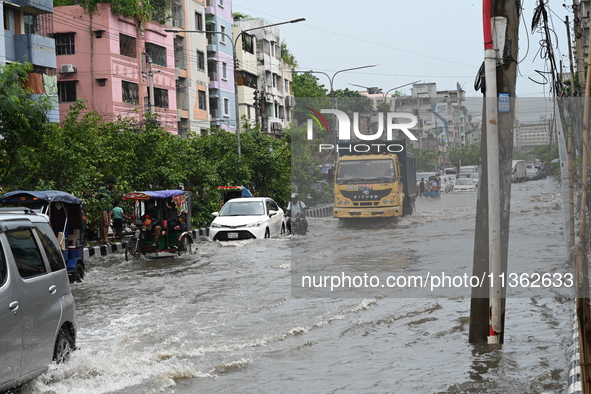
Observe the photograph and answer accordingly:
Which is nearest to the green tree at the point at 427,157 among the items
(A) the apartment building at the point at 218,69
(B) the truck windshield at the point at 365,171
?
(B) the truck windshield at the point at 365,171

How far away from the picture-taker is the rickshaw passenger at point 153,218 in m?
17.8

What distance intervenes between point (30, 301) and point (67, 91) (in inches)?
1275

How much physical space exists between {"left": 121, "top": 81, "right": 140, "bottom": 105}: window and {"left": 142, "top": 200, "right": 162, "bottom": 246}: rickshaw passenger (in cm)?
2035

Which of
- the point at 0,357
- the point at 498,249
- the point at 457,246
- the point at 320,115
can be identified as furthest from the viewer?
the point at 457,246

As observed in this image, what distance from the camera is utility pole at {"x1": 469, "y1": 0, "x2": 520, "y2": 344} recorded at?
6.98m

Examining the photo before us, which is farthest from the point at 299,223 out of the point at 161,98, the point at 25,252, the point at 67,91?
the point at 161,98

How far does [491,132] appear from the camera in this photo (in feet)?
23.0

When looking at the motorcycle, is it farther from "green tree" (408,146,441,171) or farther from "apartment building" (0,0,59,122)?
"apartment building" (0,0,59,122)

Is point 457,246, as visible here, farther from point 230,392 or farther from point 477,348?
point 230,392

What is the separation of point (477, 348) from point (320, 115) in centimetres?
518

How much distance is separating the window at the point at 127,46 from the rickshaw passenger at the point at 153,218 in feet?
70.2

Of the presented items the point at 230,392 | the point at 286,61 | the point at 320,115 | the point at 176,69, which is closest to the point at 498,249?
the point at 230,392

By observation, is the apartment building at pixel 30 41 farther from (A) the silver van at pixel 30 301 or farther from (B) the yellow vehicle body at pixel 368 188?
(A) the silver van at pixel 30 301

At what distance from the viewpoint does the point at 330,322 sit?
31.3 ft
